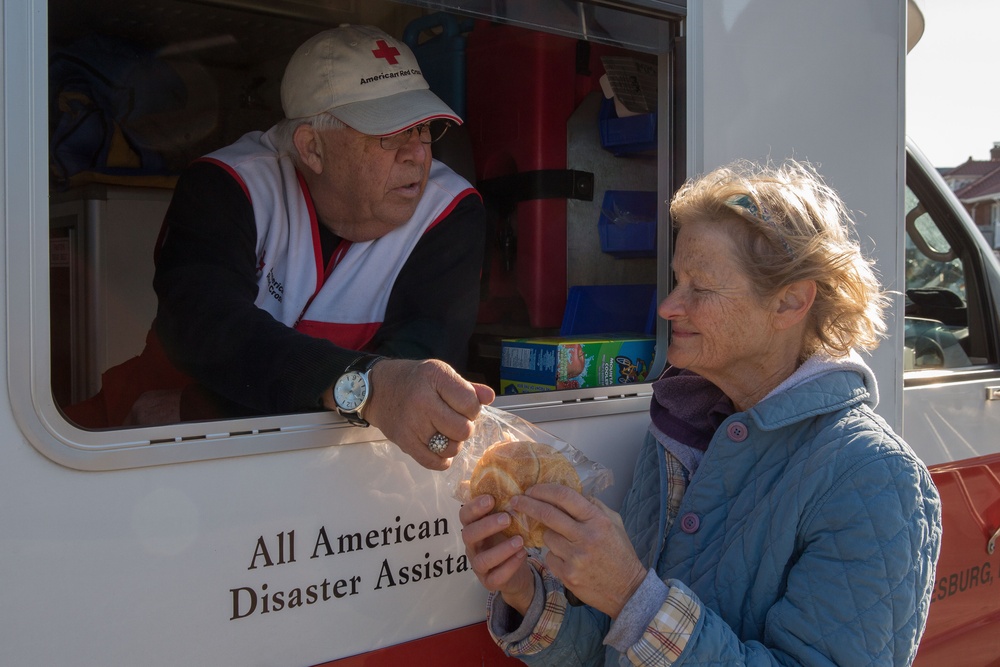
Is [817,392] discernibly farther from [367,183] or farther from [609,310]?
[367,183]

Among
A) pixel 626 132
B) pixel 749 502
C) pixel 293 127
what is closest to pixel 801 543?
pixel 749 502

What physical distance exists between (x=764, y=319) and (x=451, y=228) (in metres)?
0.79

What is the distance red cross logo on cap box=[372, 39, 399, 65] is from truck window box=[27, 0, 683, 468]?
202mm

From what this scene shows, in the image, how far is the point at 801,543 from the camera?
1.44 metres

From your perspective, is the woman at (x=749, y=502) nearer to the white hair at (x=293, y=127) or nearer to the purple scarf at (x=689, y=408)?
the purple scarf at (x=689, y=408)

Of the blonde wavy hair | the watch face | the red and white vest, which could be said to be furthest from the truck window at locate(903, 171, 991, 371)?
the watch face

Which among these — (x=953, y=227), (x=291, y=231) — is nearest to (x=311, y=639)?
(x=291, y=231)

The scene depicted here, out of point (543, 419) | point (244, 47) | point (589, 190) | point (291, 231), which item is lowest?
point (543, 419)

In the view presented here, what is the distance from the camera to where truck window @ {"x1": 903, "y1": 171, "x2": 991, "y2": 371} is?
2.91 meters

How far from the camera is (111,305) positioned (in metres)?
2.23

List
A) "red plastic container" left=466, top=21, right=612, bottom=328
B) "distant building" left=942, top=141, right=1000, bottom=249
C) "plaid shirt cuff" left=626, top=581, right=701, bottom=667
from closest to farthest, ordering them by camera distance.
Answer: "plaid shirt cuff" left=626, top=581, right=701, bottom=667 < "red plastic container" left=466, top=21, right=612, bottom=328 < "distant building" left=942, top=141, right=1000, bottom=249

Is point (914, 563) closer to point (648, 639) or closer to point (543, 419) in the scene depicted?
point (648, 639)

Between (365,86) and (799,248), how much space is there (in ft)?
3.42

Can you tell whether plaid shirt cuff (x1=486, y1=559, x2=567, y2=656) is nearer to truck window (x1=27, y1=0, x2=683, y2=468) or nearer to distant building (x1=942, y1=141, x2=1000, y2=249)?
truck window (x1=27, y1=0, x2=683, y2=468)
